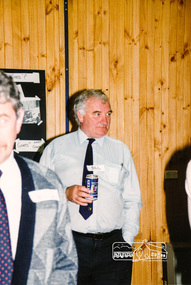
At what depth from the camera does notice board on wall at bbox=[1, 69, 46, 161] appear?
109 inches

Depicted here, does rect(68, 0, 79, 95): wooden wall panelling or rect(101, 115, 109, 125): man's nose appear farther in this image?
rect(68, 0, 79, 95): wooden wall panelling

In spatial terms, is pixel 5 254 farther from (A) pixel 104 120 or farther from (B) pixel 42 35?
(B) pixel 42 35

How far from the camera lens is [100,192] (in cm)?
222

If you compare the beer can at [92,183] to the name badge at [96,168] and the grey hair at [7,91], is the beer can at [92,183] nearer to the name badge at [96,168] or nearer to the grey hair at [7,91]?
the name badge at [96,168]

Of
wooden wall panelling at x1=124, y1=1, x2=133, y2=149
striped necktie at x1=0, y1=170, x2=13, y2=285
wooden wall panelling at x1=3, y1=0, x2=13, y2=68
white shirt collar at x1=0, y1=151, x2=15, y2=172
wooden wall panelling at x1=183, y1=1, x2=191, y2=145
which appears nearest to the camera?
striped necktie at x1=0, y1=170, x2=13, y2=285

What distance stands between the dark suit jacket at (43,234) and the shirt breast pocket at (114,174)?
1141 mm

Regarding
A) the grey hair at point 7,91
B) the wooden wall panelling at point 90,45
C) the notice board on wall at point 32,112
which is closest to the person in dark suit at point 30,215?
the grey hair at point 7,91

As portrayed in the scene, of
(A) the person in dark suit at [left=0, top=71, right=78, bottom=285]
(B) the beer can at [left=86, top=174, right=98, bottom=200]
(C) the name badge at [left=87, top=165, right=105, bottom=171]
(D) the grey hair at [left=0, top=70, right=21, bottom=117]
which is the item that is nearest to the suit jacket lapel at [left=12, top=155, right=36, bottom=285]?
(A) the person in dark suit at [left=0, top=71, right=78, bottom=285]

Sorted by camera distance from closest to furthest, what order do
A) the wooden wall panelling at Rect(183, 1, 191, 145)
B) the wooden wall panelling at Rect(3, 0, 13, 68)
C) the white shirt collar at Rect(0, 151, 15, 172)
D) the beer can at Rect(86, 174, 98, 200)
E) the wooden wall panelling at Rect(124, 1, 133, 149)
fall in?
the white shirt collar at Rect(0, 151, 15, 172)
the beer can at Rect(86, 174, 98, 200)
the wooden wall panelling at Rect(3, 0, 13, 68)
the wooden wall panelling at Rect(124, 1, 133, 149)
the wooden wall panelling at Rect(183, 1, 191, 145)

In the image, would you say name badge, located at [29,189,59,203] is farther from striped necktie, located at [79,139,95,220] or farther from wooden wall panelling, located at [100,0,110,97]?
wooden wall panelling, located at [100,0,110,97]

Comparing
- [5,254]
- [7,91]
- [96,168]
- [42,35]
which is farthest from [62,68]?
[5,254]

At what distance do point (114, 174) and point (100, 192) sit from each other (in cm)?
20

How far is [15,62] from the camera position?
9.02ft

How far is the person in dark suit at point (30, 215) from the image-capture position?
3.23 ft
